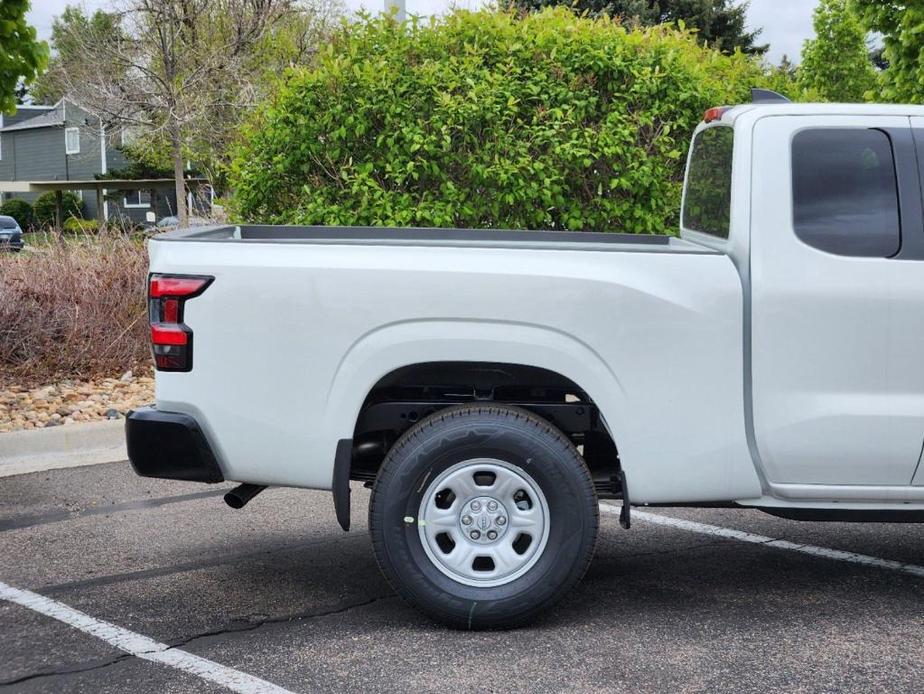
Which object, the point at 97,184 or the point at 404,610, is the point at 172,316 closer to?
the point at 404,610

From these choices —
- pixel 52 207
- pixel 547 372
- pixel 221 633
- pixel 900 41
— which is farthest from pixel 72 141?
pixel 547 372

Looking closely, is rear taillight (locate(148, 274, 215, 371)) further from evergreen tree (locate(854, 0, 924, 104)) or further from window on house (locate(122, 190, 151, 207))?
window on house (locate(122, 190, 151, 207))

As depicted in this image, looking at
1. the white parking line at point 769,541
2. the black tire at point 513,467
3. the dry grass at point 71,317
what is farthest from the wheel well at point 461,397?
the dry grass at point 71,317

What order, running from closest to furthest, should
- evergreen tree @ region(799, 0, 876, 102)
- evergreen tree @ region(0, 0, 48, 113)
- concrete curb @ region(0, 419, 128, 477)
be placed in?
concrete curb @ region(0, 419, 128, 477) < evergreen tree @ region(0, 0, 48, 113) < evergreen tree @ region(799, 0, 876, 102)

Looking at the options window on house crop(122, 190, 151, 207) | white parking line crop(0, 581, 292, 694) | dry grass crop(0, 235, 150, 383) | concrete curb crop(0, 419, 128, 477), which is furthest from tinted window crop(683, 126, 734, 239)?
window on house crop(122, 190, 151, 207)

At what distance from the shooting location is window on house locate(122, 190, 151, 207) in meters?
56.1

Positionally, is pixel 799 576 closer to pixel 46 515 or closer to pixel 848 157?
pixel 848 157

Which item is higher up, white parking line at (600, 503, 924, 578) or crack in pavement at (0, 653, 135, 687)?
crack in pavement at (0, 653, 135, 687)

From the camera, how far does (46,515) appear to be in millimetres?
6391

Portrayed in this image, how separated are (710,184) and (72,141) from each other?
187 feet

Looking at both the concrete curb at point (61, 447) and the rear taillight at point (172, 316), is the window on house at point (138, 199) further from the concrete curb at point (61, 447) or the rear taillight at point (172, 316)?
the rear taillight at point (172, 316)

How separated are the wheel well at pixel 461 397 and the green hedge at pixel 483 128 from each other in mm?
3915

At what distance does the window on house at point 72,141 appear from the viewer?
2258 inches

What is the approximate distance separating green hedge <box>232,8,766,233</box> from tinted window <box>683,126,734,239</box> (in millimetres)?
3078
